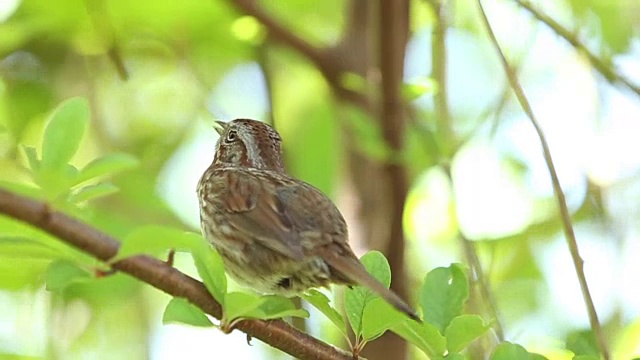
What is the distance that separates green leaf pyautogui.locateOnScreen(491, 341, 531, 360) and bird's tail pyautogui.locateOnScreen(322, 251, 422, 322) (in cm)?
23

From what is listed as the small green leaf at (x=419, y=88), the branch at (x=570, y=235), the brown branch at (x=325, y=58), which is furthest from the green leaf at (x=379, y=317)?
the brown branch at (x=325, y=58)

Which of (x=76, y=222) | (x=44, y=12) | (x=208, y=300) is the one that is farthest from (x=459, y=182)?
(x=76, y=222)

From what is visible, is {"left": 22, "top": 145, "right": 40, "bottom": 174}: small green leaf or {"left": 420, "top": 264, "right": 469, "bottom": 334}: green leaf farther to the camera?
{"left": 420, "top": 264, "right": 469, "bottom": 334}: green leaf

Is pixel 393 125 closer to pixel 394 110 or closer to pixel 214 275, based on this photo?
pixel 394 110

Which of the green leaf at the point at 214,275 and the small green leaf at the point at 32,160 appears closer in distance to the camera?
the small green leaf at the point at 32,160

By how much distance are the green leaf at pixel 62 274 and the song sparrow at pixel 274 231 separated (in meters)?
0.95

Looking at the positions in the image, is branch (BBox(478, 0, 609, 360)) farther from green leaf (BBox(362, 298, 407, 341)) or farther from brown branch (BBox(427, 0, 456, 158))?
green leaf (BBox(362, 298, 407, 341))

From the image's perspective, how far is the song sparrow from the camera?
342 cm

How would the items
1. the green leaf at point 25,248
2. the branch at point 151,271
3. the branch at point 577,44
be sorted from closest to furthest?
the branch at point 151,271 < the green leaf at point 25,248 < the branch at point 577,44

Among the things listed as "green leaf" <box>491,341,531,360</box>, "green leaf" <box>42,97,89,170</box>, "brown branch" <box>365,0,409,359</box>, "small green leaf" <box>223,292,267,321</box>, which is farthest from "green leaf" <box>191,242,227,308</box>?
"brown branch" <box>365,0,409,359</box>

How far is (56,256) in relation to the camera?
7.04 ft

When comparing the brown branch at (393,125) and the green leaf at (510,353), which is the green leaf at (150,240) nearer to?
the green leaf at (510,353)

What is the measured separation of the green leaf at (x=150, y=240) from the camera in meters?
1.87

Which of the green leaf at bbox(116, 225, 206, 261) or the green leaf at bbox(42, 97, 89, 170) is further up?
the green leaf at bbox(42, 97, 89, 170)
